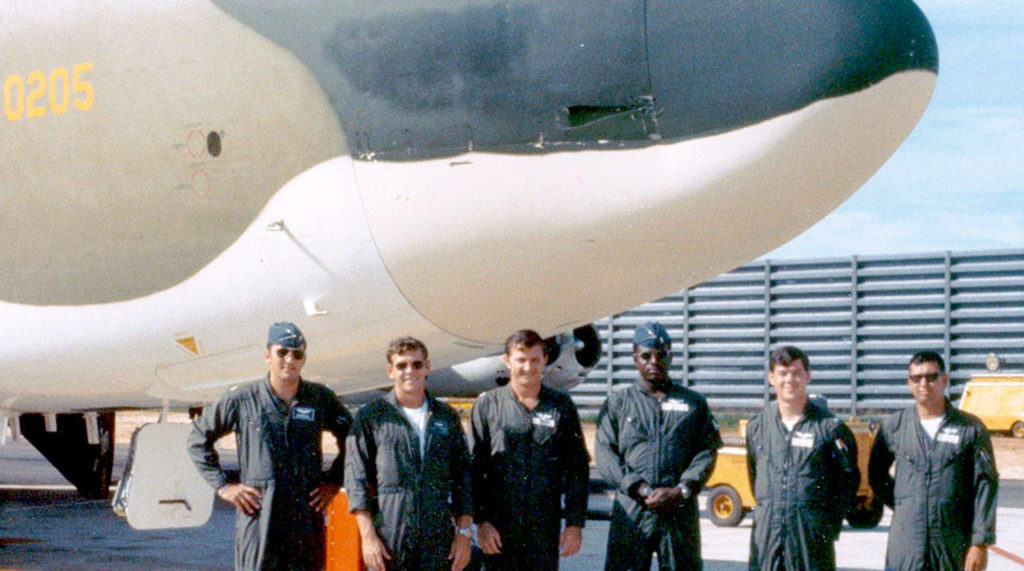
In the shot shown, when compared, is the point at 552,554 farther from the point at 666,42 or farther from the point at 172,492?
the point at 666,42

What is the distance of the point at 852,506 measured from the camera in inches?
239

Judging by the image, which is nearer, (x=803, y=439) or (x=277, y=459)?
(x=277, y=459)

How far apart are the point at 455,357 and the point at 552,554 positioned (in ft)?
3.20

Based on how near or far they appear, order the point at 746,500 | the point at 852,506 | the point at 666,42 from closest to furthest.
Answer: the point at 666,42 → the point at 852,506 → the point at 746,500

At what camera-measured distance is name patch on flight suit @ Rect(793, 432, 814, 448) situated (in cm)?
590

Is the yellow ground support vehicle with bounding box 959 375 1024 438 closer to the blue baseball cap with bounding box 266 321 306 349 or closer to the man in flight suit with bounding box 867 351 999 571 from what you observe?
the man in flight suit with bounding box 867 351 999 571

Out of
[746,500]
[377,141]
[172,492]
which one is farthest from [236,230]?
[746,500]

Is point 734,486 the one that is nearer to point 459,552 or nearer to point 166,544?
point 166,544

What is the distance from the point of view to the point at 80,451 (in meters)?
12.4

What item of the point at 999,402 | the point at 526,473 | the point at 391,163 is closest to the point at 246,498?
the point at 526,473

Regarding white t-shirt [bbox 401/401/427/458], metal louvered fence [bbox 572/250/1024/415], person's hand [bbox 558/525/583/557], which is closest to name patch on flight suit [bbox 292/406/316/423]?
white t-shirt [bbox 401/401/427/458]

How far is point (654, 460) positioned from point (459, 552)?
1025 mm

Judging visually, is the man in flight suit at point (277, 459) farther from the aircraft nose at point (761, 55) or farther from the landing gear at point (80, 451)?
the landing gear at point (80, 451)

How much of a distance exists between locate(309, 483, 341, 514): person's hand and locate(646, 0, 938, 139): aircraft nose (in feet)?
6.88
